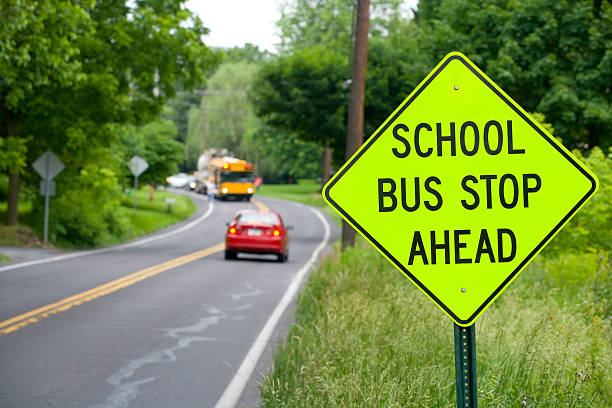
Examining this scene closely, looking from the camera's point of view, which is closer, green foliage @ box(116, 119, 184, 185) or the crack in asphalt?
the crack in asphalt

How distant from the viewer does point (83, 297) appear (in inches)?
563

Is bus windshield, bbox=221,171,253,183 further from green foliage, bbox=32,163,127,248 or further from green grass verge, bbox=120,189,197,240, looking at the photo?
green foliage, bbox=32,163,127,248

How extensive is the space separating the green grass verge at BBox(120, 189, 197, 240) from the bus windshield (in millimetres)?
5921

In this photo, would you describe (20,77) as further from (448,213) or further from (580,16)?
(448,213)

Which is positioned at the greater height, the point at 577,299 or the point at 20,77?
the point at 20,77

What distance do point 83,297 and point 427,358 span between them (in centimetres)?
829

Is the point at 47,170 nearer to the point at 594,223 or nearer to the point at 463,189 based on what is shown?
the point at 594,223

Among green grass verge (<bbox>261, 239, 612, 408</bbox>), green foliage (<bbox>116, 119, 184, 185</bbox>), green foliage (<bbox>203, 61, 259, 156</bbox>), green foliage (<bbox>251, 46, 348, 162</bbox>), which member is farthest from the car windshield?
green foliage (<bbox>203, 61, 259, 156</bbox>)

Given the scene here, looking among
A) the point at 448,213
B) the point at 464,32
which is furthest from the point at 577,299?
the point at 464,32

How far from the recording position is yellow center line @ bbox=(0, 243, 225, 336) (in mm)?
11410

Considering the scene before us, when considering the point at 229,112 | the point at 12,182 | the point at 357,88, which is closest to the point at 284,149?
the point at 229,112

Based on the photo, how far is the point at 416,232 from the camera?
4.87 m

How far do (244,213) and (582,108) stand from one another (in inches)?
435

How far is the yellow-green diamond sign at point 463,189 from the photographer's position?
15.8 ft
